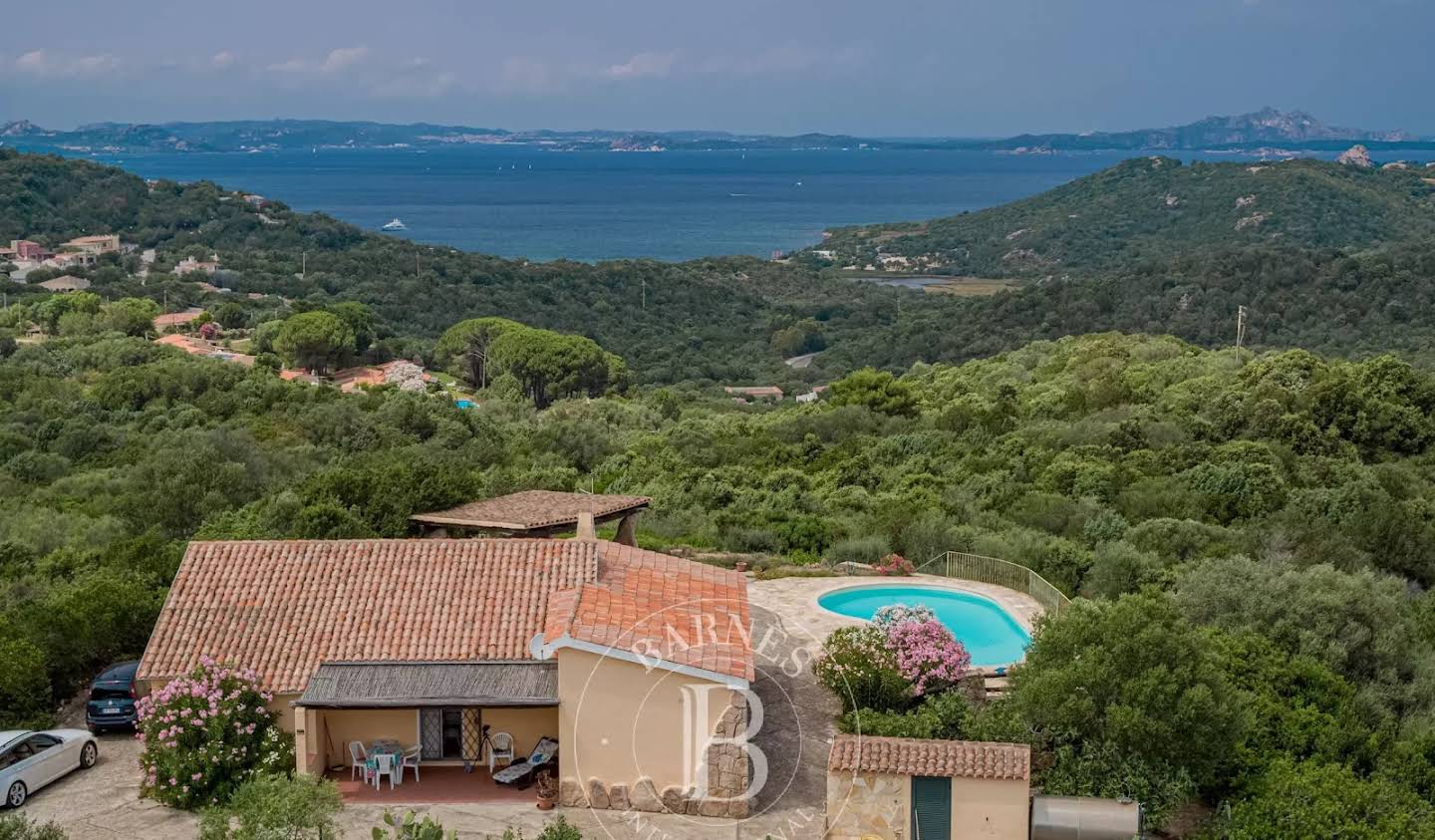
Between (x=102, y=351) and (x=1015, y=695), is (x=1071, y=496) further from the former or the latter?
(x=102, y=351)

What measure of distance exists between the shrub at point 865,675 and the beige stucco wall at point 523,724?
311cm

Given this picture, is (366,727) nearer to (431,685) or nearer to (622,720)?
(431,685)

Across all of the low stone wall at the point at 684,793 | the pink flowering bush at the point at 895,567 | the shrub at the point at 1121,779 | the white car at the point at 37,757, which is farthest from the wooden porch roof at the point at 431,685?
the pink flowering bush at the point at 895,567

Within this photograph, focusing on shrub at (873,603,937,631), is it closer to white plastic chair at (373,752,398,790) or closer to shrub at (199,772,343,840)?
white plastic chair at (373,752,398,790)

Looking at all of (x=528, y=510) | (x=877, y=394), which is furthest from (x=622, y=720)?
(x=877, y=394)

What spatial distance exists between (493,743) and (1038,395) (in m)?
26.4

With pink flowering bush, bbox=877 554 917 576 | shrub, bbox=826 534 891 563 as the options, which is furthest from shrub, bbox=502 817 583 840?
shrub, bbox=826 534 891 563

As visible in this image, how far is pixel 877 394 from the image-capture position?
36.8 m

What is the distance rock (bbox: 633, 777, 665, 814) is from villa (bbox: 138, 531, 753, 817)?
0.04ft

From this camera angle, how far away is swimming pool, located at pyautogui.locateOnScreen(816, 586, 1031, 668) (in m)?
16.0

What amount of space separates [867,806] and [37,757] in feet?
23.3

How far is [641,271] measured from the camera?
301 feet

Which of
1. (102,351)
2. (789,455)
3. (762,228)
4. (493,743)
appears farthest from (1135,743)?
(762,228)

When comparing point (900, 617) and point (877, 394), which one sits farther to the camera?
point (877, 394)
